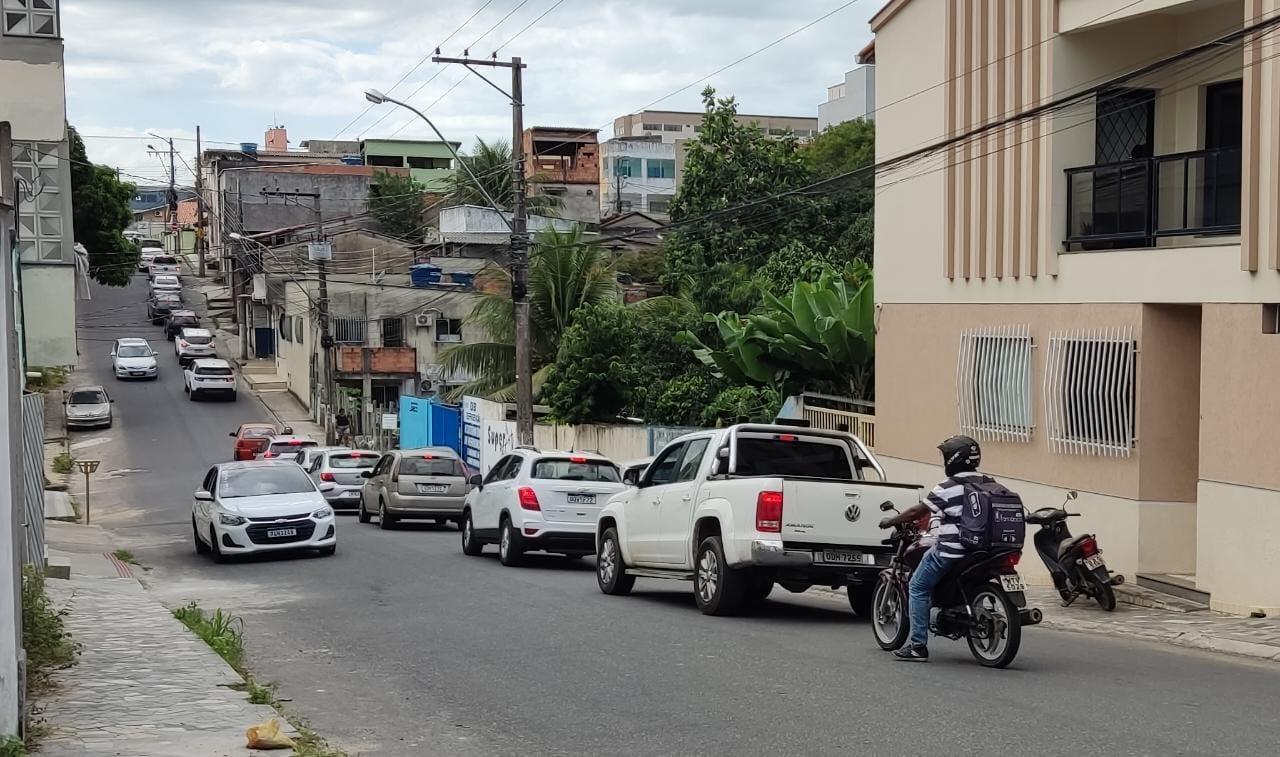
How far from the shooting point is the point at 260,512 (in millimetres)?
21781

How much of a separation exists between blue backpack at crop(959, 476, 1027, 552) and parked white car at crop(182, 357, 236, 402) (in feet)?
195

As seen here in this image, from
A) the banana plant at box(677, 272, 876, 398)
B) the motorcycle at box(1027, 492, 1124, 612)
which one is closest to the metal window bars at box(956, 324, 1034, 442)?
the motorcycle at box(1027, 492, 1124, 612)

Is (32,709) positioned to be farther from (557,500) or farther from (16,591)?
(557,500)

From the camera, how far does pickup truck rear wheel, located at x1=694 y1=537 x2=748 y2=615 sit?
45.4ft

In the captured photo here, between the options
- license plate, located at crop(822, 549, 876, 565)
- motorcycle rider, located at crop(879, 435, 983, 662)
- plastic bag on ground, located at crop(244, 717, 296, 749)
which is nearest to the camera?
plastic bag on ground, located at crop(244, 717, 296, 749)

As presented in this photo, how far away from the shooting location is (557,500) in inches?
805

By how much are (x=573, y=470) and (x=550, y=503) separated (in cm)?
75

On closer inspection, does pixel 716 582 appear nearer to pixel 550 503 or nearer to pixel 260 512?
pixel 550 503

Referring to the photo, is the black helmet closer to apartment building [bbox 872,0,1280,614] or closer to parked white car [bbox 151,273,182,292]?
apartment building [bbox 872,0,1280,614]

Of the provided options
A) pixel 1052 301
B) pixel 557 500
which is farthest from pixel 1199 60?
pixel 557 500

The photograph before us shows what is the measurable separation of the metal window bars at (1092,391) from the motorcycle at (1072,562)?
1.70 meters

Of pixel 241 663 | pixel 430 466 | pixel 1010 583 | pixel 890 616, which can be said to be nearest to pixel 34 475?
pixel 241 663

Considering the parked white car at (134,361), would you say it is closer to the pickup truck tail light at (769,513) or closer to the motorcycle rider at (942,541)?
the pickup truck tail light at (769,513)

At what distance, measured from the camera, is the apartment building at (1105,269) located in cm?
1482
